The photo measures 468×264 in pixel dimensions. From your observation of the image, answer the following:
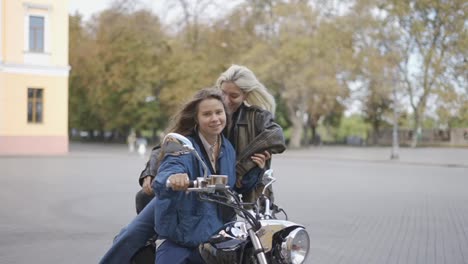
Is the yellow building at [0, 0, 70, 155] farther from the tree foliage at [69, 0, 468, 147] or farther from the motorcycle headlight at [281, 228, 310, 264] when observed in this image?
the motorcycle headlight at [281, 228, 310, 264]

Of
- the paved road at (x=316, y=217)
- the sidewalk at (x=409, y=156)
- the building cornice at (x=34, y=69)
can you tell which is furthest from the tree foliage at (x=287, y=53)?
the paved road at (x=316, y=217)

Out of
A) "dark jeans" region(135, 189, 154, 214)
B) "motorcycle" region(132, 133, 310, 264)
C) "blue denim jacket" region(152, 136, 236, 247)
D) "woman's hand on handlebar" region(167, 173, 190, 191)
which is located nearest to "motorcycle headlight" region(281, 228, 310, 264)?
"motorcycle" region(132, 133, 310, 264)

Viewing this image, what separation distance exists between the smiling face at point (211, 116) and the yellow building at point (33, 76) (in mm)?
29323

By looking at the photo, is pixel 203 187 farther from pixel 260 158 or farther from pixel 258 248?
pixel 260 158

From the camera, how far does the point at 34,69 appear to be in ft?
102

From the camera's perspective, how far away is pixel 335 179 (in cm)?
1780

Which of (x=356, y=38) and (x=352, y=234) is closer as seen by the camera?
(x=352, y=234)

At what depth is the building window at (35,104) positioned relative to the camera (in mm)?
30964

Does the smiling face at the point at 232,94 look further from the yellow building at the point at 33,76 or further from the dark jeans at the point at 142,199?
the yellow building at the point at 33,76

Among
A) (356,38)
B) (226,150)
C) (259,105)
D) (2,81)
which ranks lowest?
(226,150)

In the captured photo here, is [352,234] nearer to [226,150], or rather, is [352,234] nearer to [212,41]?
[226,150]

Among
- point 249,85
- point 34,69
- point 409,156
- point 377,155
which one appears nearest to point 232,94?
point 249,85

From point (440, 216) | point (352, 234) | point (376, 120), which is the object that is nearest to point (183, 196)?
point (352, 234)

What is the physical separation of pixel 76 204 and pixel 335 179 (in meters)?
9.50
